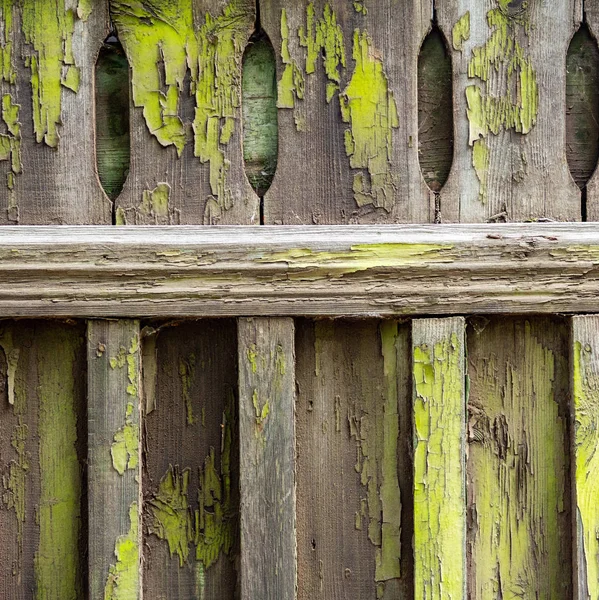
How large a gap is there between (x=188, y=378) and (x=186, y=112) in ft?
1.42

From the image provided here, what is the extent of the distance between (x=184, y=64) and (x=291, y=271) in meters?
0.38

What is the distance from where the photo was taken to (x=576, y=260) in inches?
36.9

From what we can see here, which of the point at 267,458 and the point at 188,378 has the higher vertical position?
the point at 188,378

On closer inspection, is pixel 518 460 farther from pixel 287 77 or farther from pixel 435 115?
pixel 287 77

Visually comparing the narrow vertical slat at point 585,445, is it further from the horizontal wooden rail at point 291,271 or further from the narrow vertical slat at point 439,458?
the narrow vertical slat at point 439,458

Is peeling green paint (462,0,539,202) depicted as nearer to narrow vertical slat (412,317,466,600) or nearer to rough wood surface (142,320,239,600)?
narrow vertical slat (412,317,466,600)

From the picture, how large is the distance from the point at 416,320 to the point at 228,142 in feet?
1.37

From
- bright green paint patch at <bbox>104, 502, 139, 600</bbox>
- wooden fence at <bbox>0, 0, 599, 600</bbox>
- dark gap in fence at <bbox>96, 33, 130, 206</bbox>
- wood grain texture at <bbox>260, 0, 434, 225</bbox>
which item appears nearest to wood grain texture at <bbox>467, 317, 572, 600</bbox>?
wooden fence at <bbox>0, 0, 599, 600</bbox>

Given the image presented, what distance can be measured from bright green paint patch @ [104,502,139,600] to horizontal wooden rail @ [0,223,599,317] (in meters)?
0.34

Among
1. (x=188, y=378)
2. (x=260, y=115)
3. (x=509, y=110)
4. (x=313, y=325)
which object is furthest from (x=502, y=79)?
(x=188, y=378)

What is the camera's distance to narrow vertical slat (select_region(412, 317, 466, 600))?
95 centimetres

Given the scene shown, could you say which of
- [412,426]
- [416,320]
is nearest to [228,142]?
[416,320]

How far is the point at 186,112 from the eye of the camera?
97 cm

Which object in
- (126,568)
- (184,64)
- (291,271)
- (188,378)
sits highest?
(184,64)
